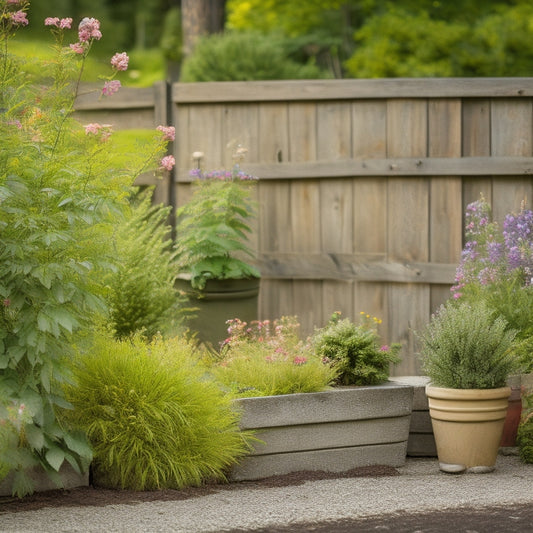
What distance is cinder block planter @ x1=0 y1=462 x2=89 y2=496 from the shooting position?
3965 millimetres

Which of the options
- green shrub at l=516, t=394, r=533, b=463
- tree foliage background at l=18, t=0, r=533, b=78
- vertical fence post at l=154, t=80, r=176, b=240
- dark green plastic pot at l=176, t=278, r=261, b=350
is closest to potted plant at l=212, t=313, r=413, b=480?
green shrub at l=516, t=394, r=533, b=463

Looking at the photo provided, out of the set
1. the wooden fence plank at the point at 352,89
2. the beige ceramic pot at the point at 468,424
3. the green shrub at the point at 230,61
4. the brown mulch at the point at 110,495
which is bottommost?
the brown mulch at the point at 110,495

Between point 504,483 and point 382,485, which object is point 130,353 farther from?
point 504,483

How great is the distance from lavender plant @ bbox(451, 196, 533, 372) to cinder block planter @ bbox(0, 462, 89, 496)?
2263 millimetres

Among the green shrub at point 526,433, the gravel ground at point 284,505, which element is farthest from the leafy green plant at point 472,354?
the gravel ground at point 284,505

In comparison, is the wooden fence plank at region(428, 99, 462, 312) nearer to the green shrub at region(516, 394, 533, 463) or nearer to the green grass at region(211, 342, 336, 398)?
the green shrub at region(516, 394, 533, 463)

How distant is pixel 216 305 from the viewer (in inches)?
240

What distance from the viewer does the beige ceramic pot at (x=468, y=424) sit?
179 inches

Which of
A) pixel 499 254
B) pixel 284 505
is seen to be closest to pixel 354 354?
pixel 284 505

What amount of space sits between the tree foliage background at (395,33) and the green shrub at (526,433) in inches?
286

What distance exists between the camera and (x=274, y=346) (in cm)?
495

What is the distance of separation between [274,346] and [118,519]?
5.00 feet

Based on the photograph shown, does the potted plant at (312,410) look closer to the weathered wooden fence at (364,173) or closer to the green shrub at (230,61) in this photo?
the weathered wooden fence at (364,173)

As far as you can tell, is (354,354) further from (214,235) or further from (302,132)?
(302,132)
